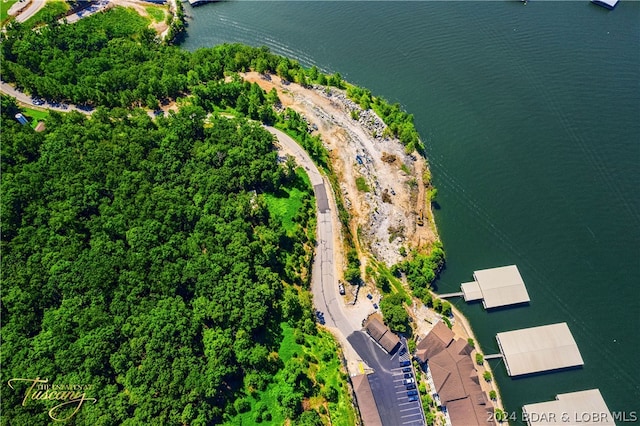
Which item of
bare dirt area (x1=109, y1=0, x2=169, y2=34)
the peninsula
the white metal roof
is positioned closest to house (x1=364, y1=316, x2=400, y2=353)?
the peninsula

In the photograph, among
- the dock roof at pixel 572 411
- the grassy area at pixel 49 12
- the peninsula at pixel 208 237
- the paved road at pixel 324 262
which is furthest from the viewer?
the grassy area at pixel 49 12

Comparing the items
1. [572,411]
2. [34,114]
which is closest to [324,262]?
[572,411]

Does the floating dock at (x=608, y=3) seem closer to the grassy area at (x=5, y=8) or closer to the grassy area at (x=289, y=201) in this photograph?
the grassy area at (x=289, y=201)

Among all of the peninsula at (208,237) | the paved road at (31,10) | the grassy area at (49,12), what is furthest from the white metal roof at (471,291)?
the paved road at (31,10)

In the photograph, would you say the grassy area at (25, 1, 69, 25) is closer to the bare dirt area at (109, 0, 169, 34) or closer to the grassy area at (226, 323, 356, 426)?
the bare dirt area at (109, 0, 169, 34)

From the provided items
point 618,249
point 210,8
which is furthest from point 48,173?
point 618,249

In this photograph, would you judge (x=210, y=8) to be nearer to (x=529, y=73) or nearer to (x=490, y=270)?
(x=529, y=73)
